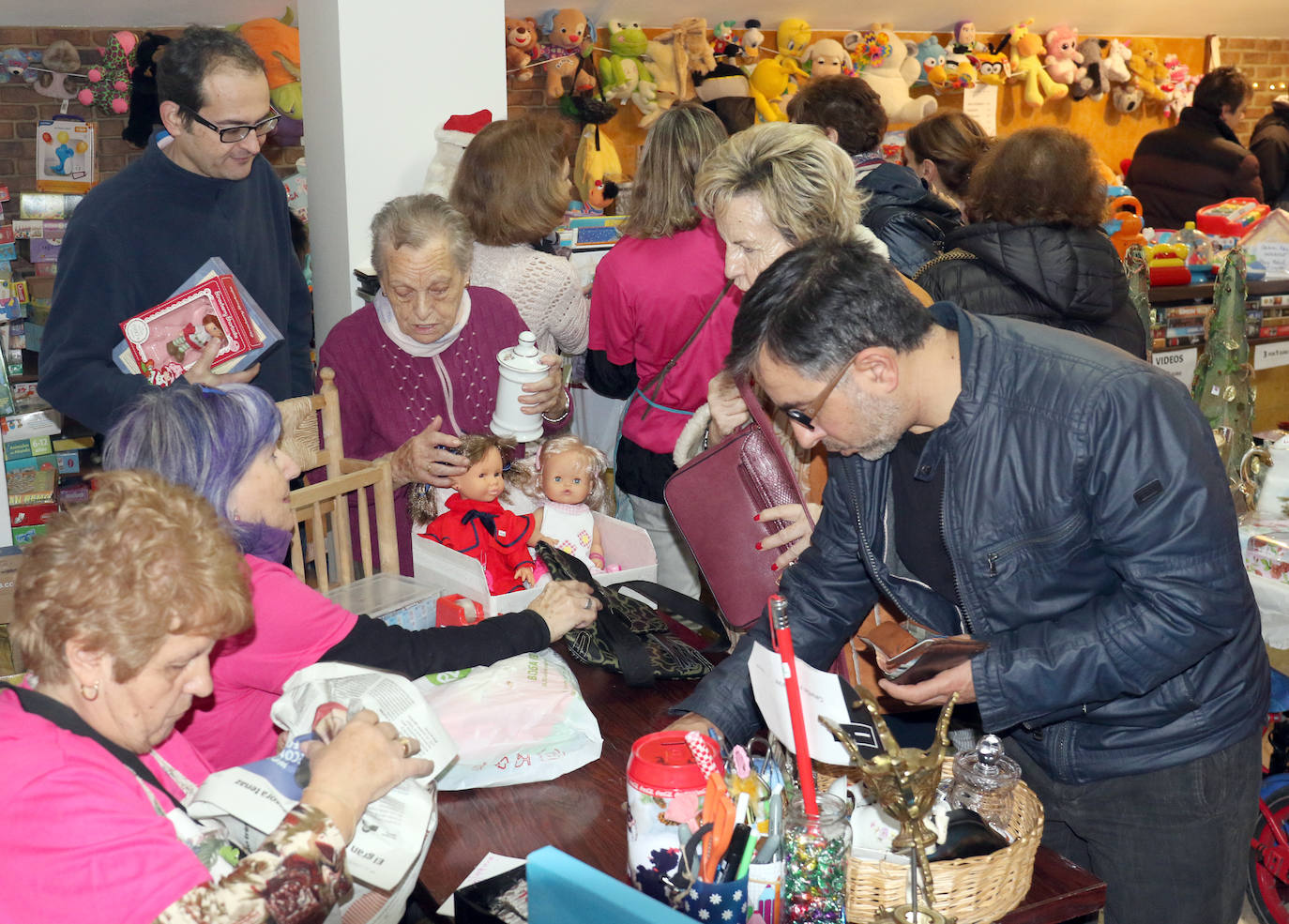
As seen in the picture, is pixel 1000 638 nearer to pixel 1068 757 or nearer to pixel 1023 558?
pixel 1023 558

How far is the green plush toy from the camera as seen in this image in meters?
6.14

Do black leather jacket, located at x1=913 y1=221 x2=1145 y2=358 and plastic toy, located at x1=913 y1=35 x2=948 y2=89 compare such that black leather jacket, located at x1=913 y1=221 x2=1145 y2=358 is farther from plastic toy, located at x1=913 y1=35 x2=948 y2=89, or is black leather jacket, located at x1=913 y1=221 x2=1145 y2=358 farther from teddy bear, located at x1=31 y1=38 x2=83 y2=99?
plastic toy, located at x1=913 y1=35 x2=948 y2=89

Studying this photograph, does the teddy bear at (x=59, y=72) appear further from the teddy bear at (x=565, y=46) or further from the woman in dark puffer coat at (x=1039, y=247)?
the woman in dark puffer coat at (x=1039, y=247)

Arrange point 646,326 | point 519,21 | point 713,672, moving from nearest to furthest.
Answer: point 713,672 → point 646,326 → point 519,21

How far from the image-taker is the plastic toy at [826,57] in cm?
677

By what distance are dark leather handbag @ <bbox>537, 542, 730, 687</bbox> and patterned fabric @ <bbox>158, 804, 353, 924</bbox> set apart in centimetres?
81

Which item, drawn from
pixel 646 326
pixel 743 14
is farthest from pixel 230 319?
pixel 743 14

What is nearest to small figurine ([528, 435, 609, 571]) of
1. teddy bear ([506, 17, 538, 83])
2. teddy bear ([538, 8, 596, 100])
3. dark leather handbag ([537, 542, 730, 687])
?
Result: dark leather handbag ([537, 542, 730, 687])

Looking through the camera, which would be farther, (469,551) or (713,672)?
(469,551)

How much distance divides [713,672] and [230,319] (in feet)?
5.20

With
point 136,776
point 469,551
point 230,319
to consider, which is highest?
point 230,319

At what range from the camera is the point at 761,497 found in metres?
2.29

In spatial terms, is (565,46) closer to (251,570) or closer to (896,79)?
(896,79)

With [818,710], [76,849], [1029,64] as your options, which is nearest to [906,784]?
[818,710]
